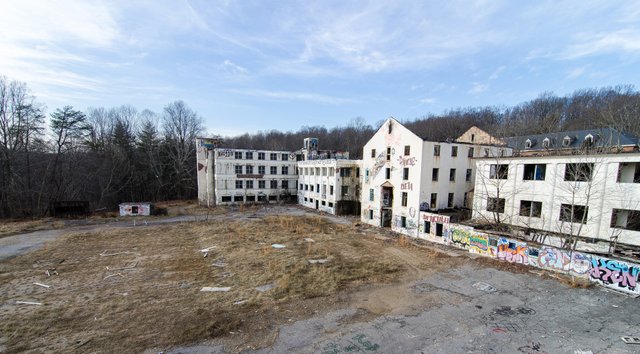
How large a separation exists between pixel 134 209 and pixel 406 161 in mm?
37907

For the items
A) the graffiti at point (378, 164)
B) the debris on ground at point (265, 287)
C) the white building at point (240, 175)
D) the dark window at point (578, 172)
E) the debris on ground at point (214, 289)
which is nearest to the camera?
the debris on ground at point (214, 289)

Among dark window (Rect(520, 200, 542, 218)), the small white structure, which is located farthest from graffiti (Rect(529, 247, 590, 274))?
the small white structure

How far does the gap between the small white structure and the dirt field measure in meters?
12.7

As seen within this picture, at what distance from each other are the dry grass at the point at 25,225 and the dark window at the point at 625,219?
5045 centimetres

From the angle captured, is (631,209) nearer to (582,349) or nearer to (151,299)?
(582,349)

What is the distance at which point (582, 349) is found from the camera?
368 inches

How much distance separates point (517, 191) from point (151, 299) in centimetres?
2693

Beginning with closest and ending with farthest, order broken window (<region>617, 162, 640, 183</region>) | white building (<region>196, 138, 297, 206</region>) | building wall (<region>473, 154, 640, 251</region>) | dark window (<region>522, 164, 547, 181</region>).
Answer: building wall (<region>473, 154, 640, 251</region>)
broken window (<region>617, 162, 640, 183</region>)
dark window (<region>522, 164, 547, 181</region>)
white building (<region>196, 138, 297, 206</region>)

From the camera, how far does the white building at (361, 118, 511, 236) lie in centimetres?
2700

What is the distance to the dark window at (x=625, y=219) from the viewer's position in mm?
16547

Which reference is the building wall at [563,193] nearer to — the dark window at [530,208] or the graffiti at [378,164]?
the dark window at [530,208]

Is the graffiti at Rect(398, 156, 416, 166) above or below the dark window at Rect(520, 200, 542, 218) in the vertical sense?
above

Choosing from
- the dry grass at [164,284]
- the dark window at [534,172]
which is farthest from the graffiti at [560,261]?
the dry grass at [164,284]

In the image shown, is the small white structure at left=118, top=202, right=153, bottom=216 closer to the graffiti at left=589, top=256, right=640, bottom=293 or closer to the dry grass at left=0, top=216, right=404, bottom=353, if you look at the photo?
the dry grass at left=0, top=216, right=404, bottom=353
